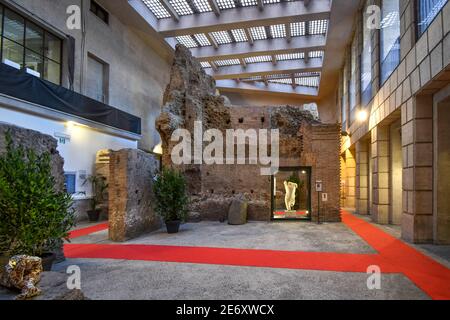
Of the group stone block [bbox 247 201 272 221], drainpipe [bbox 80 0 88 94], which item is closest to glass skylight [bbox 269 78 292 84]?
drainpipe [bbox 80 0 88 94]

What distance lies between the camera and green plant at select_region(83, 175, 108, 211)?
13.2 metres

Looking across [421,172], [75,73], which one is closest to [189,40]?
[75,73]

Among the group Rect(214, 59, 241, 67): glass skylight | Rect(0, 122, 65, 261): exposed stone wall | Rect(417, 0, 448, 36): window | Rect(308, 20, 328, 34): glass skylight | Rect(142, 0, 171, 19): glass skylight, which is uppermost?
Rect(142, 0, 171, 19): glass skylight

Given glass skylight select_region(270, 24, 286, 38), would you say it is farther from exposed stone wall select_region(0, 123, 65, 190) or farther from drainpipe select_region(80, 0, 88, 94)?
exposed stone wall select_region(0, 123, 65, 190)

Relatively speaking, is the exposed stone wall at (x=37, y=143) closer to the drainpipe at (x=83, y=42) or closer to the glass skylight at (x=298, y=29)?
the drainpipe at (x=83, y=42)

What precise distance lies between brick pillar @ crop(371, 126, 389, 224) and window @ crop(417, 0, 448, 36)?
444 cm

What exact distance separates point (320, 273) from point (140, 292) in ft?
10.2

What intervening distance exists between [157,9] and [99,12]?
3.01 metres

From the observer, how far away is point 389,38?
1055cm

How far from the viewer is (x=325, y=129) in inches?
466

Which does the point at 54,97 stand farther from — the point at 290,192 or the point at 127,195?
the point at 290,192

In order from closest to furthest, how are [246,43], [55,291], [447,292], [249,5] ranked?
[55,291], [447,292], [249,5], [246,43]

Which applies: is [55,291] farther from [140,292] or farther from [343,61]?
[343,61]
